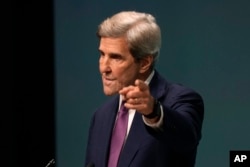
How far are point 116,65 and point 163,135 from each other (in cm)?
27

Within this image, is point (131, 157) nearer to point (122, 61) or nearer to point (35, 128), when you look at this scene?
point (122, 61)

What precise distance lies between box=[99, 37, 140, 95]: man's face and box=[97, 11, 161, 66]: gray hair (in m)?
0.02

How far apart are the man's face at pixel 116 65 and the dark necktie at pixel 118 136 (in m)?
0.10

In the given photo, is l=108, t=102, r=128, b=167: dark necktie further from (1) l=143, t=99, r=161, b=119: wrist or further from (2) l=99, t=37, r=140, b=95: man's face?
(1) l=143, t=99, r=161, b=119: wrist

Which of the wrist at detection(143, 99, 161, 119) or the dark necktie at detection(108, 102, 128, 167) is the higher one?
the wrist at detection(143, 99, 161, 119)

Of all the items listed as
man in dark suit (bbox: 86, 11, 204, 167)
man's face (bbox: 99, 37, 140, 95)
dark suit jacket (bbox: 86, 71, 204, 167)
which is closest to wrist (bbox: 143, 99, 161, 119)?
dark suit jacket (bbox: 86, 71, 204, 167)

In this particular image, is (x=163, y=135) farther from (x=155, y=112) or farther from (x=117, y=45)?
(x=117, y=45)

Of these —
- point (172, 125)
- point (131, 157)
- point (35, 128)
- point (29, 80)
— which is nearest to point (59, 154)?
point (35, 128)

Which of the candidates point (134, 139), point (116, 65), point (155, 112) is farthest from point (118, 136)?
point (155, 112)

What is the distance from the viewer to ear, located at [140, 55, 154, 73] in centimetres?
162

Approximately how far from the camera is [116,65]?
1585mm

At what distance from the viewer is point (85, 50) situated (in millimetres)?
2910

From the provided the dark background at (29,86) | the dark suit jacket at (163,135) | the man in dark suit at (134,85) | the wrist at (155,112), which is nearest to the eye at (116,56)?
the man in dark suit at (134,85)

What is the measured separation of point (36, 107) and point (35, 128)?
0.10 m
